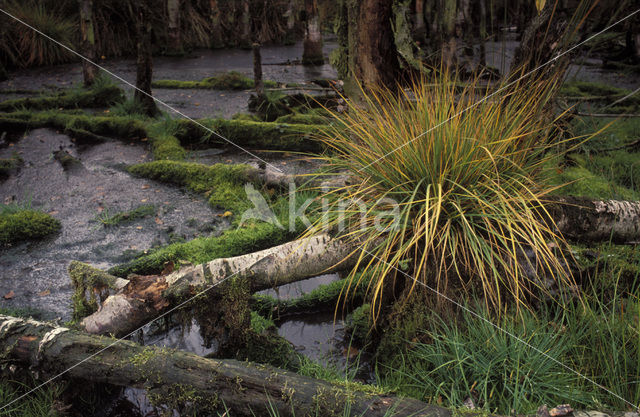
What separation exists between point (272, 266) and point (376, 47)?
1970mm

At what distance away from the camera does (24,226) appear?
3.66 m

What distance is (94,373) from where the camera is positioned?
200 centimetres

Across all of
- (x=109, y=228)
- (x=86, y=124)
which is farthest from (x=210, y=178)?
(x=86, y=124)

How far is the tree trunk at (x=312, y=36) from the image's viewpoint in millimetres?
9102

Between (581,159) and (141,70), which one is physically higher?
(141,70)

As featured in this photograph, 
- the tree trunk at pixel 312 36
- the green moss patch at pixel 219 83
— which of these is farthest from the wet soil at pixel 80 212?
the tree trunk at pixel 312 36

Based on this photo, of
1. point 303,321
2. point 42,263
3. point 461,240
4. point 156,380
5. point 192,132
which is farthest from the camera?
point 192,132

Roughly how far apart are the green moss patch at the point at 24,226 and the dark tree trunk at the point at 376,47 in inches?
109

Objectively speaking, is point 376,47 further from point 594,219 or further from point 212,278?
point 212,278

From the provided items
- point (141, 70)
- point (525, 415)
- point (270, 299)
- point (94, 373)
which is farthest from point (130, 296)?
point (141, 70)

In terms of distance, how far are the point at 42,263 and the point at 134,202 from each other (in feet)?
3.69

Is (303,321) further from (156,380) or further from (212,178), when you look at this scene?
(212,178)

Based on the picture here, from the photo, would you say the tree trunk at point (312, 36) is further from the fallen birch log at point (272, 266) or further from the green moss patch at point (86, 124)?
the fallen birch log at point (272, 266)

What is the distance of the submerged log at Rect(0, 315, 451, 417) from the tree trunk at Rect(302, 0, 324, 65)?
831cm
